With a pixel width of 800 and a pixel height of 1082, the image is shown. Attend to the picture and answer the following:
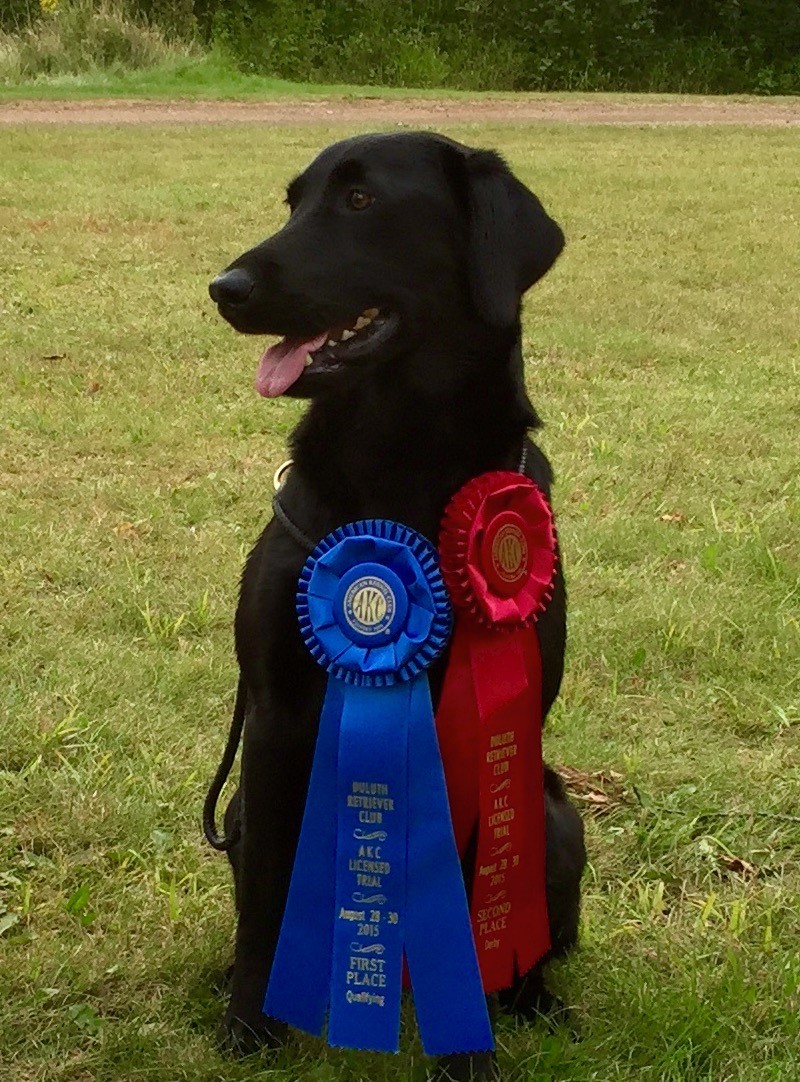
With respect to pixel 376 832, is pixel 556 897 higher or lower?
lower

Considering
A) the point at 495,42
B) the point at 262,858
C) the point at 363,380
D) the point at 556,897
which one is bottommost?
the point at 556,897

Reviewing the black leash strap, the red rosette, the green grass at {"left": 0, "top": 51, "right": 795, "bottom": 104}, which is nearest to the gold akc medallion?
the red rosette

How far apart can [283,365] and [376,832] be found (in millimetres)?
717

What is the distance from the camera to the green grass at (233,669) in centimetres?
228

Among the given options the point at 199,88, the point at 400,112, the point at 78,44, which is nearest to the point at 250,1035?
the point at 400,112

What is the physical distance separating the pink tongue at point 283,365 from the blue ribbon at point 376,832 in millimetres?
233

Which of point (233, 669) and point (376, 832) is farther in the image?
point (233, 669)

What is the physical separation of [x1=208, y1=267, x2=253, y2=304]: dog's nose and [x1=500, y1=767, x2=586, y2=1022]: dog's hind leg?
0.98 meters

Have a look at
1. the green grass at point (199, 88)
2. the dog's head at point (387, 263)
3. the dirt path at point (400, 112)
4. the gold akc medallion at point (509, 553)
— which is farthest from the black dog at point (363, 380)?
the green grass at point (199, 88)

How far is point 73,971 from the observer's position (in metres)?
2.33

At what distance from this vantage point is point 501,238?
2.13 metres

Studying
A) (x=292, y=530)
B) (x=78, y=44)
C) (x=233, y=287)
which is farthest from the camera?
(x=78, y=44)

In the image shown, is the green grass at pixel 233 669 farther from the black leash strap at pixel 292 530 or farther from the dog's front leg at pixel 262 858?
the black leash strap at pixel 292 530

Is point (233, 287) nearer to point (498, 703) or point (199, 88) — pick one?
point (498, 703)
